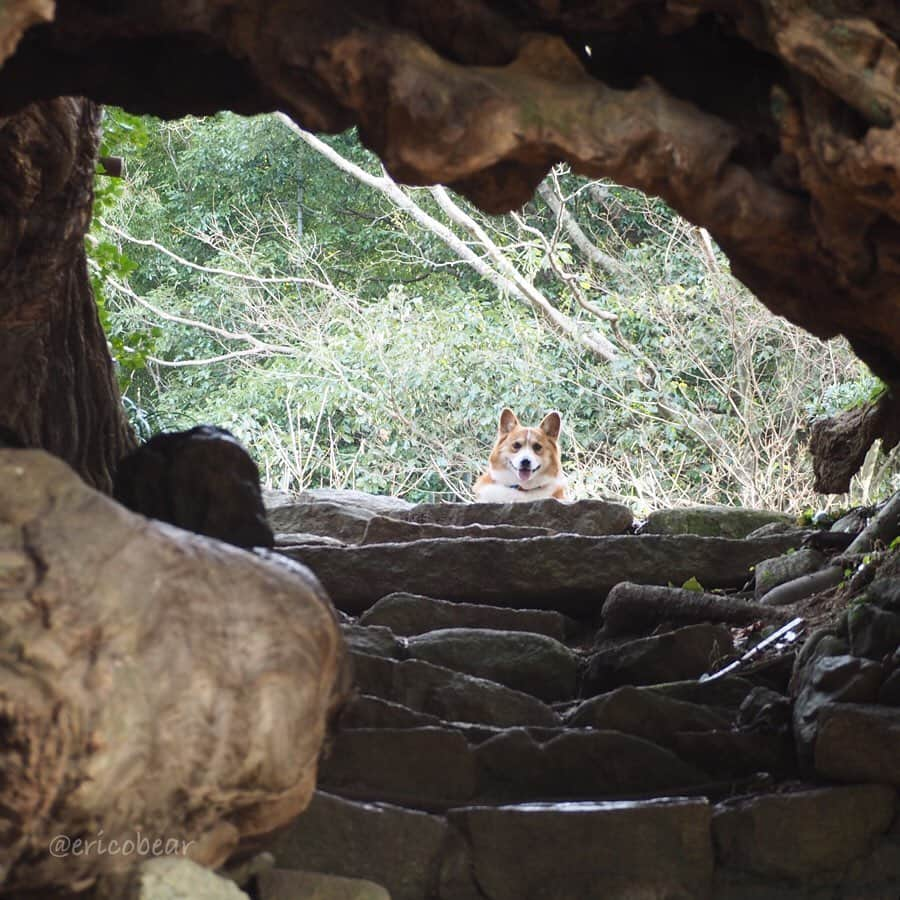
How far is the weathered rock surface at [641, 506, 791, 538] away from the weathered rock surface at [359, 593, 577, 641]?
1.80 meters

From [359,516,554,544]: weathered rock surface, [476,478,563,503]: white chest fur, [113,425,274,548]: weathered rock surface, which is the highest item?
[113,425,274,548]: weathered rock surface

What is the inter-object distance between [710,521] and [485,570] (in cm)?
192

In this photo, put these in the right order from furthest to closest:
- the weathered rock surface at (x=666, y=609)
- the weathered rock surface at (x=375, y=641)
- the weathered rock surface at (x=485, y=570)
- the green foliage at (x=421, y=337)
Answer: the green foliage at (x=421, y=337) < the weathered rock surface at (x=485, y=570) < the weathered rock surface at (x=666, y=609) < the weathered rock surface at (x=375, y=641)

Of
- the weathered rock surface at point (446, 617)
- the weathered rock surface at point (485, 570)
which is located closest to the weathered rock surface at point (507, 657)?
the weathered rock surface at point (446, 617)

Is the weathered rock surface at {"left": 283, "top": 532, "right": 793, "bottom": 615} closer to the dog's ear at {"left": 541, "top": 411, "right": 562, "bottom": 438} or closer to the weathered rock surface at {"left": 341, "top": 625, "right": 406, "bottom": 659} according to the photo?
the weathered rock surface at {"left": 341, "top": 625, "right": 406, "bottom": 659}

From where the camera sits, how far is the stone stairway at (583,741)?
12.4ft

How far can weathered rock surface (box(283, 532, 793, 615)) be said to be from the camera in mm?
5652

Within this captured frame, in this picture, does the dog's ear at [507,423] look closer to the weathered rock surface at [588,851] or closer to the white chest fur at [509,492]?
the white chest fur at [509,492]

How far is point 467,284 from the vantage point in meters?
16.0

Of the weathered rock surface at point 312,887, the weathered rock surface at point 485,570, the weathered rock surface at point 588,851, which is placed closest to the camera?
the weathered rock surface at point 312,887

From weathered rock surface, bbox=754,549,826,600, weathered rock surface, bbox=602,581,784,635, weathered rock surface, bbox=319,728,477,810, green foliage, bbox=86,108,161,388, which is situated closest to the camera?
weathered rock surface, bbox=319,728,477,810

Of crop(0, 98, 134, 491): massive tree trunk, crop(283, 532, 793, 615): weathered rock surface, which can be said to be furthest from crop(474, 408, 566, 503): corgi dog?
crop(0, 98, 134, 491): massive tree trunk

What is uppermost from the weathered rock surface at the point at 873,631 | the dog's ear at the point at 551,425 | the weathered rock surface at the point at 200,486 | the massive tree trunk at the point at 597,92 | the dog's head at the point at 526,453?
the massive tree trunk at the point at 597,92

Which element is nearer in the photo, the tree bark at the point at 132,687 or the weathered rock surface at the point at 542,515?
the tree bark at the point at 132,687
